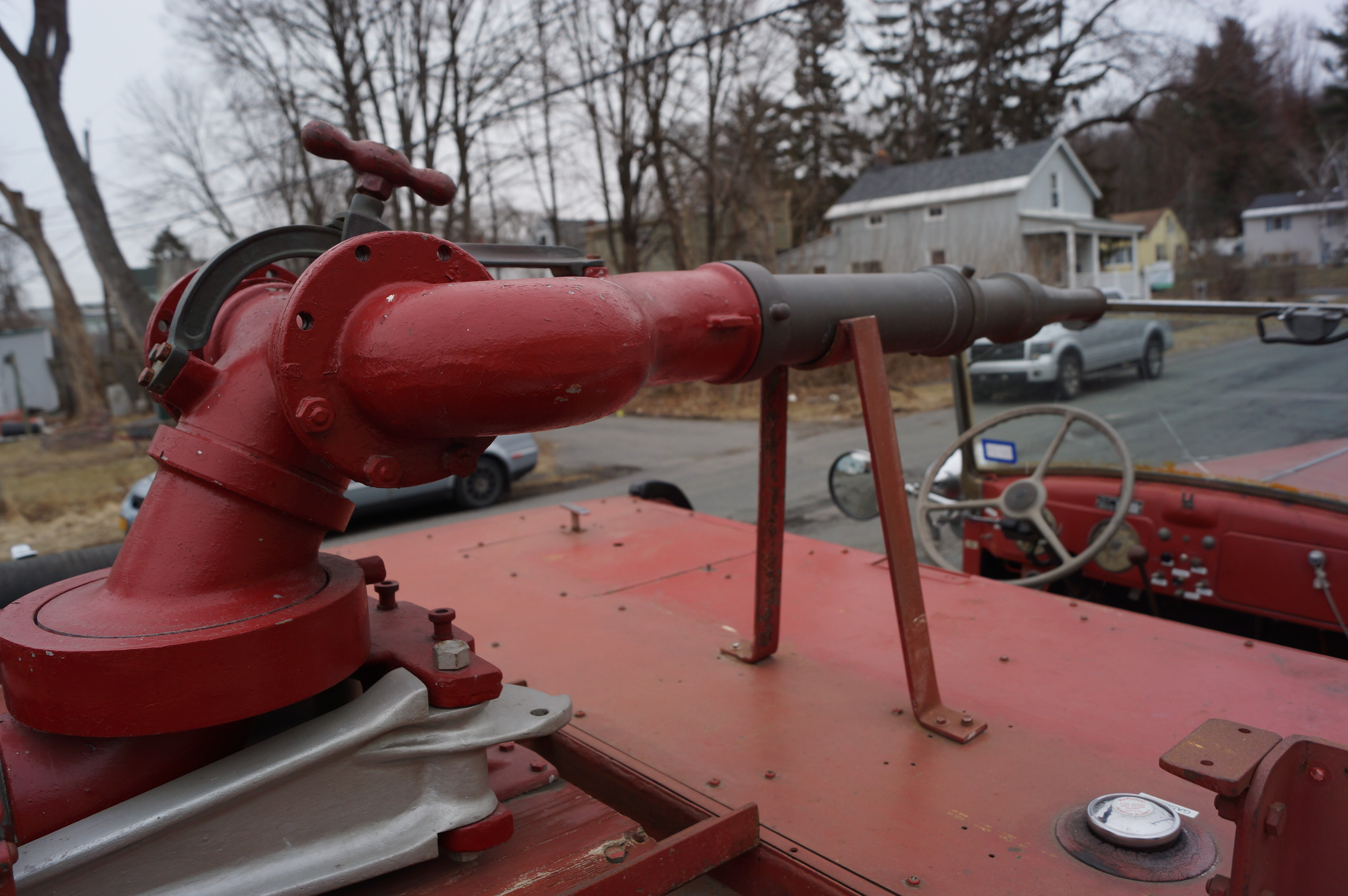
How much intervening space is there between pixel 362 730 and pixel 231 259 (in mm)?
754

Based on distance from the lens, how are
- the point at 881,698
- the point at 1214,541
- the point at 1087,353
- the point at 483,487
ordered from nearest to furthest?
the point at 881,698 → the point at 1214,541 → the point at 1087,353 → the point at 483,487

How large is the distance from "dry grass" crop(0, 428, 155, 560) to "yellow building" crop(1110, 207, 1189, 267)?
40.1 m

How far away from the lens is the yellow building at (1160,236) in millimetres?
41719

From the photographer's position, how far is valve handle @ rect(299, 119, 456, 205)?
1376mm

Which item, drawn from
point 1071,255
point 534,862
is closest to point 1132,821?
point 534,862

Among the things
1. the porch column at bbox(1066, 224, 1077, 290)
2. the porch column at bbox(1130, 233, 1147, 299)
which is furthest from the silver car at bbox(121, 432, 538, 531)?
the porch column at bbox(1130, 233, 1147, 299)

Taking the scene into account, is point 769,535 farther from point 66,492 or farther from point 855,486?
point 66,492

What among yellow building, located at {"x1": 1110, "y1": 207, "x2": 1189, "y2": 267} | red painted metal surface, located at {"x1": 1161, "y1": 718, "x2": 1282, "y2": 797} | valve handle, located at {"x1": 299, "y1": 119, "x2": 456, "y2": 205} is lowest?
red painted metal surface, located at {"x1": 1161, "y1": 718, "x2": 1282, "y2": 797}

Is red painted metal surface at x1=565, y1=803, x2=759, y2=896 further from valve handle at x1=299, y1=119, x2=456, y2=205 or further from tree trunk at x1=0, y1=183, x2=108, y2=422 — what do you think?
tree trunk at x1=0, y1=183, x2=108, y2=422

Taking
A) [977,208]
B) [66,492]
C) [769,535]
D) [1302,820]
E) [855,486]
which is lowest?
[66,492]

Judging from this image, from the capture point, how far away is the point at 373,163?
1.42m

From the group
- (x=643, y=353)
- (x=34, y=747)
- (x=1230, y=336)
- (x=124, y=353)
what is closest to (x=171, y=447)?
(x=34, y=747)

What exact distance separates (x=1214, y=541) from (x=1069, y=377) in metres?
0.88

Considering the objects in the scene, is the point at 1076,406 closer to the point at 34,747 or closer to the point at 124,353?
the point at 34,747
